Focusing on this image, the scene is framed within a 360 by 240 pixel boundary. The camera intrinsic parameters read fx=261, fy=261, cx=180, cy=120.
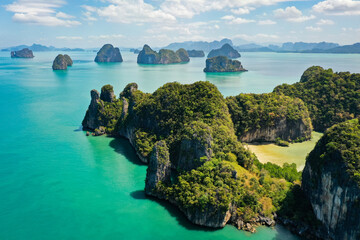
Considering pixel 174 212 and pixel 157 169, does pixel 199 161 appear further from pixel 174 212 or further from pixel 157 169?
pixel 174 212

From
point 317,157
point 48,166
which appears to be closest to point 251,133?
point 317,157

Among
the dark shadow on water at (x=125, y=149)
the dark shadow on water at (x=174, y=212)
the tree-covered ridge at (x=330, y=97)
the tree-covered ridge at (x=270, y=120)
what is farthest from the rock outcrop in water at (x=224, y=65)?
the dark shadow on water at (x=174, y=212)

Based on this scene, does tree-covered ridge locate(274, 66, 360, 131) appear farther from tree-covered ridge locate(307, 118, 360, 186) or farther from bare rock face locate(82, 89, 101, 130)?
bare rock face locate(82, 89, 101, 130)

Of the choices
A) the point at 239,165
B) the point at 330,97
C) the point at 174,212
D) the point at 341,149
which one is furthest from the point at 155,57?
the point at 341,149

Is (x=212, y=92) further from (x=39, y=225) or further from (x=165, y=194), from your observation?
(x=39, y=225)

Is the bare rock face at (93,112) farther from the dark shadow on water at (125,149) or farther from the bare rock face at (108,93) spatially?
the dark shadow on water at (125,149)

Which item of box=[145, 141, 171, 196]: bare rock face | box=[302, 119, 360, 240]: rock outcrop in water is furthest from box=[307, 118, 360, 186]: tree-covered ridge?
box=[145, 141, 171, 196]: bare rock face

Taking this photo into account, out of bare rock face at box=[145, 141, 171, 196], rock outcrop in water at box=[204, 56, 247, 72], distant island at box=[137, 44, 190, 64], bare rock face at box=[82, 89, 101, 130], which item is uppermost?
distant island at box=[137, 44, 190, 64]
